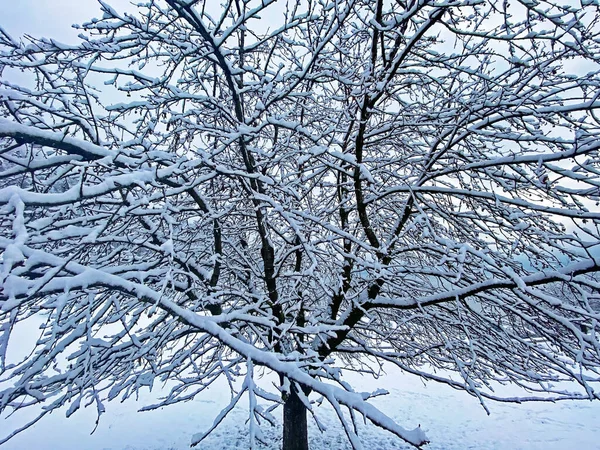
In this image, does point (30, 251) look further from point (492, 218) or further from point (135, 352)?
point (492, 218)

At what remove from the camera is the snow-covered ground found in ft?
20.3

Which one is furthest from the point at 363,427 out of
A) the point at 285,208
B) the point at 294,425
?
the point at 285,208

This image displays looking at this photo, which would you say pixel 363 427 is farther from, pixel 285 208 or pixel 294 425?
pixel 285 208

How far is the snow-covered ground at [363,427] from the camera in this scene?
6195 mm

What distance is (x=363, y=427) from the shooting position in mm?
7242

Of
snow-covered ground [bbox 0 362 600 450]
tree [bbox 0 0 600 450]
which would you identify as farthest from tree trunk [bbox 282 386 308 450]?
snow-covered ground [bbox 0 362 600 450]

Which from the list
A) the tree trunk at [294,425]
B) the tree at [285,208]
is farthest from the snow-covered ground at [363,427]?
the tree at [285,208]

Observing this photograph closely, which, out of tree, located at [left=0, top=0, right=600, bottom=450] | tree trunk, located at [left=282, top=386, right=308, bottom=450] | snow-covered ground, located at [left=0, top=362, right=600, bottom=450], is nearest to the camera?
tree, located at [left=0, top=0, right=600, bottom=450]

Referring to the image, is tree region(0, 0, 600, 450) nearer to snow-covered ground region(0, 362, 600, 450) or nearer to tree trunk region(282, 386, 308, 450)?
tree trunk region(282, 386, 308, 450)

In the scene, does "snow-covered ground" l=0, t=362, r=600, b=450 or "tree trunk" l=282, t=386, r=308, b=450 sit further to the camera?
"snow-covered ground" l=0, t=362, r=600, b=450

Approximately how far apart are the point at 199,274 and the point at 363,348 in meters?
2.14

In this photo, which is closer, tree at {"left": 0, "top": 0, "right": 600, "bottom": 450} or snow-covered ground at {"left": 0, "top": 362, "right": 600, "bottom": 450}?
tree at {"left": 0, "top": 0, "right": 600, "bottom": 450}

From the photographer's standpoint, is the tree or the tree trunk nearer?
the tree

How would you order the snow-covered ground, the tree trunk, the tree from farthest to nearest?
1. the snow-covered ground
2. the tree trunk
3. the tree
